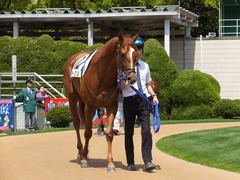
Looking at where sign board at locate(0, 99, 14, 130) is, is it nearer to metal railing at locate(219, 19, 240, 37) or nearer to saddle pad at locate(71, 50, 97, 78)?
saddle pad at locate(71, 50, 97, 78)

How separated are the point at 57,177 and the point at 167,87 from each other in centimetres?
1735

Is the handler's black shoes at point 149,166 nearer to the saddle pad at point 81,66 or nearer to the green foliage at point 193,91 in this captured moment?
the saddle pad at point 81,66

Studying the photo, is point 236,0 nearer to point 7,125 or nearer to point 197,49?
point 197,49

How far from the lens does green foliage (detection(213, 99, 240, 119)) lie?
24.3 m

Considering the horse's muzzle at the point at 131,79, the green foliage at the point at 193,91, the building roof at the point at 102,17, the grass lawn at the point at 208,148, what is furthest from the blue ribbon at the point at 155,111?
the building roof at the point at 102,17

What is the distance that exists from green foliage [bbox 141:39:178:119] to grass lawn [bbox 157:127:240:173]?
33.0ft

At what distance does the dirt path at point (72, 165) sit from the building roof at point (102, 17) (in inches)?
665

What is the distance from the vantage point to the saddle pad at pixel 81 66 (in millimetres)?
11493

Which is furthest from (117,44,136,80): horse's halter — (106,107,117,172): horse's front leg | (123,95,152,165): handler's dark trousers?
(106,107,117,172): horse's front leg

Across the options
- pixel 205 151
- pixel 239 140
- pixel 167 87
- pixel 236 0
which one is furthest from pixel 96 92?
pixel 236 0

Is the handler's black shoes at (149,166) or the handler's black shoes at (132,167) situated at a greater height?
the handler's black shoes at (149,166)

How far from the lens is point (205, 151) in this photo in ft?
41.4

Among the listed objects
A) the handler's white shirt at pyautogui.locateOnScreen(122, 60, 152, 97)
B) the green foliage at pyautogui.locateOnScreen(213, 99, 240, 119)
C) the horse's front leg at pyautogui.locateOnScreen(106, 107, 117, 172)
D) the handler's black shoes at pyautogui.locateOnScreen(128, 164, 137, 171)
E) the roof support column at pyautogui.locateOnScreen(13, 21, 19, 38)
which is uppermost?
the roof support column at pyautogui.locateOnScreen(13, 21, 19, 38)

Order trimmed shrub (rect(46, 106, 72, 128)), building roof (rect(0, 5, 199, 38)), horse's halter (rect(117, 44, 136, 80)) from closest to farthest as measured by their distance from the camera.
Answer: horse's halter (rect(117, 44, 136, 80)) → trimmed shrub (rect(46, 106, 72, 128)) → building roof (rect(0, 5, 199, 38))
